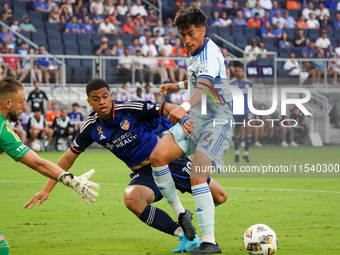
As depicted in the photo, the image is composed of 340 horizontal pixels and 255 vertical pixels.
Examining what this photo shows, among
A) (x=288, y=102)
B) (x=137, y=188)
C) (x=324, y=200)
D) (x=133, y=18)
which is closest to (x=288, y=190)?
(x=324, y=200)

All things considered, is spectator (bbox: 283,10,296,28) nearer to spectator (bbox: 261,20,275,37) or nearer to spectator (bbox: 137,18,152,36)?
spectator (bbox: 261,20,275,37)

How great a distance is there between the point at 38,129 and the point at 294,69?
1067 cm

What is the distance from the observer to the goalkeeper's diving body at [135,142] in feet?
22.1

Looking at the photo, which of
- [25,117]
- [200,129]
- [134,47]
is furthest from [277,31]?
[200,129]

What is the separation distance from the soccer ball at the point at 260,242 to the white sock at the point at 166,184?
0.83 meters

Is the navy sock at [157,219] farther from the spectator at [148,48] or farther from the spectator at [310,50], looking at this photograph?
the spectator at [310,50]

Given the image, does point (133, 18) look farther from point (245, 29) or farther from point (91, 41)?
point (245, 29)

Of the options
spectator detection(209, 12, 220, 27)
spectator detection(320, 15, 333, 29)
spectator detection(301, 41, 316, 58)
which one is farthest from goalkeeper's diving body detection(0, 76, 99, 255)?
spectator detection(320, 15, 333, 29)

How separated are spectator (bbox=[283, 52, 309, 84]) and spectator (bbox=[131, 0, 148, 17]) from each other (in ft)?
20.8

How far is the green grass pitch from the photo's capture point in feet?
22.3

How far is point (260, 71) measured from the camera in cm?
2486

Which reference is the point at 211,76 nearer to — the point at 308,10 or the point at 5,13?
the point at 5,13

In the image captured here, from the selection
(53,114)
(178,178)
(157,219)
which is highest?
(178,178)

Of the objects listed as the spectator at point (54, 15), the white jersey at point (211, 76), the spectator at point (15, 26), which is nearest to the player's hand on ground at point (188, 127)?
the white jersey at point (211, 76)
